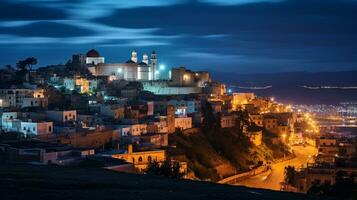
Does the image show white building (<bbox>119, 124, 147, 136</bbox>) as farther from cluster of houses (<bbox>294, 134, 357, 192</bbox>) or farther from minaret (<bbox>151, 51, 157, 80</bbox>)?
minaret (<bbox>151, 51, 157, 80</bbox>)

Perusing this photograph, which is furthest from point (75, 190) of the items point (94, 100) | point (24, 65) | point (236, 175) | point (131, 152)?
point (24, 65)

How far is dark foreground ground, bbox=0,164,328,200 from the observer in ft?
32.6

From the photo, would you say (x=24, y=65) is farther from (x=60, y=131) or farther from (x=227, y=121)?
(x=60, y=131)

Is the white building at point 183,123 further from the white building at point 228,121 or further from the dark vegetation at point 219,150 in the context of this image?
the white building at point 228,121

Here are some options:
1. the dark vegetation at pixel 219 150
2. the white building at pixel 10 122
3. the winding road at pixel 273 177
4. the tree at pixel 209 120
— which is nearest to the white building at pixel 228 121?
the dark vegetation at pixel 219 150

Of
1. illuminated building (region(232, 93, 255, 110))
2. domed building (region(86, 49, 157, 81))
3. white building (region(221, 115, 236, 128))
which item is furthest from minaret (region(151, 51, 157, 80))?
white building (region(221, 115, 236, 128))

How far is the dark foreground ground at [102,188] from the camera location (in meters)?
9.93

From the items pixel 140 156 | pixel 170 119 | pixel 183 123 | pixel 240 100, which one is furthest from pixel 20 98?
pixel 240 100

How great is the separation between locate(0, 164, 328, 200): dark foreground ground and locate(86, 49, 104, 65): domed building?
36.8 metres

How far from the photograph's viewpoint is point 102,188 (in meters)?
10.8

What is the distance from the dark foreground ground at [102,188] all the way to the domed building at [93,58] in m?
36.8

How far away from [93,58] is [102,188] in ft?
131

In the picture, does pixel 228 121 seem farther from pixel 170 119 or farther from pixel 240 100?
pixel 240 100

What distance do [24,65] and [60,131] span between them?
15761 millimetres
